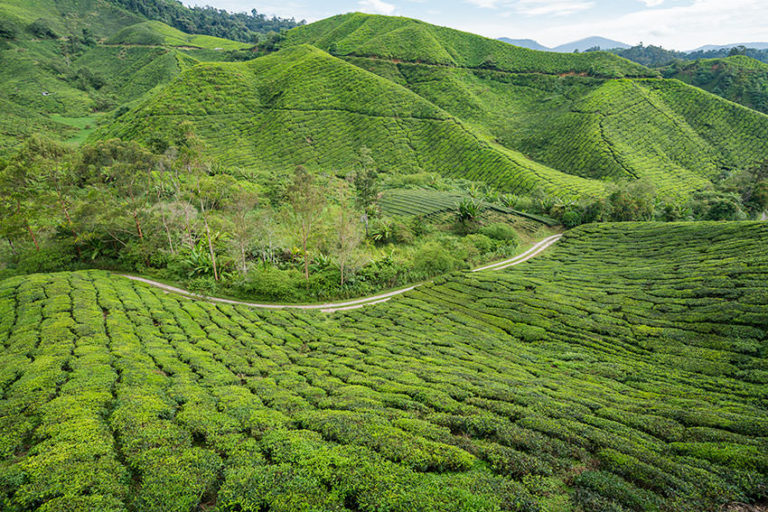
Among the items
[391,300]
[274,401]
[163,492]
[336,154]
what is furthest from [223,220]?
[336,154]

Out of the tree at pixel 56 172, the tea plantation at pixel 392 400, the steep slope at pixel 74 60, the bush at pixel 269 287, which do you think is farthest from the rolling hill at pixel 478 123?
the bush at pixel 269 287

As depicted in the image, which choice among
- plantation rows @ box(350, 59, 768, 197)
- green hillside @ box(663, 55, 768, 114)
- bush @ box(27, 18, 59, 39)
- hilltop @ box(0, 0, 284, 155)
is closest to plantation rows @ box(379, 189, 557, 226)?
plantation rows @ box(350, 59, 768, 197)

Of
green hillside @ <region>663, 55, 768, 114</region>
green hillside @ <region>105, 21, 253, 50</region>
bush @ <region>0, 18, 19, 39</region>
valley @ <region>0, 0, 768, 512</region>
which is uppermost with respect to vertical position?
green hillside @ <region>105, 21, 253, 50</region>

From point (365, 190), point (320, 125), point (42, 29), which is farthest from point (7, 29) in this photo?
point (365, 190)

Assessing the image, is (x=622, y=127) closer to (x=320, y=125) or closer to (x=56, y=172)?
(x=320, y=125)

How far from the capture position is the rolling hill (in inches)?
3536

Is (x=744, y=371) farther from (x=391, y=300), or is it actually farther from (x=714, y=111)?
(x=714, y=111)

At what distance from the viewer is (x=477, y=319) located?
115 feet

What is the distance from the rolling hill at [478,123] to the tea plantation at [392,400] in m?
55.1

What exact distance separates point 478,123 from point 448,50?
57559mm

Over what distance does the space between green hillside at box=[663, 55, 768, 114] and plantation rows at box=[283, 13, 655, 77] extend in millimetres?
29191

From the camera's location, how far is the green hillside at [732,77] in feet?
389

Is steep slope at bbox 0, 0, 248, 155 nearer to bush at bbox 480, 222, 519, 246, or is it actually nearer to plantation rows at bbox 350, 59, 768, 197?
bush at bbox 480, 222, 519, 246

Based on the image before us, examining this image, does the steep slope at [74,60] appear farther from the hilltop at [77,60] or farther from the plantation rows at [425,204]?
the plantation rows at [425,204]
